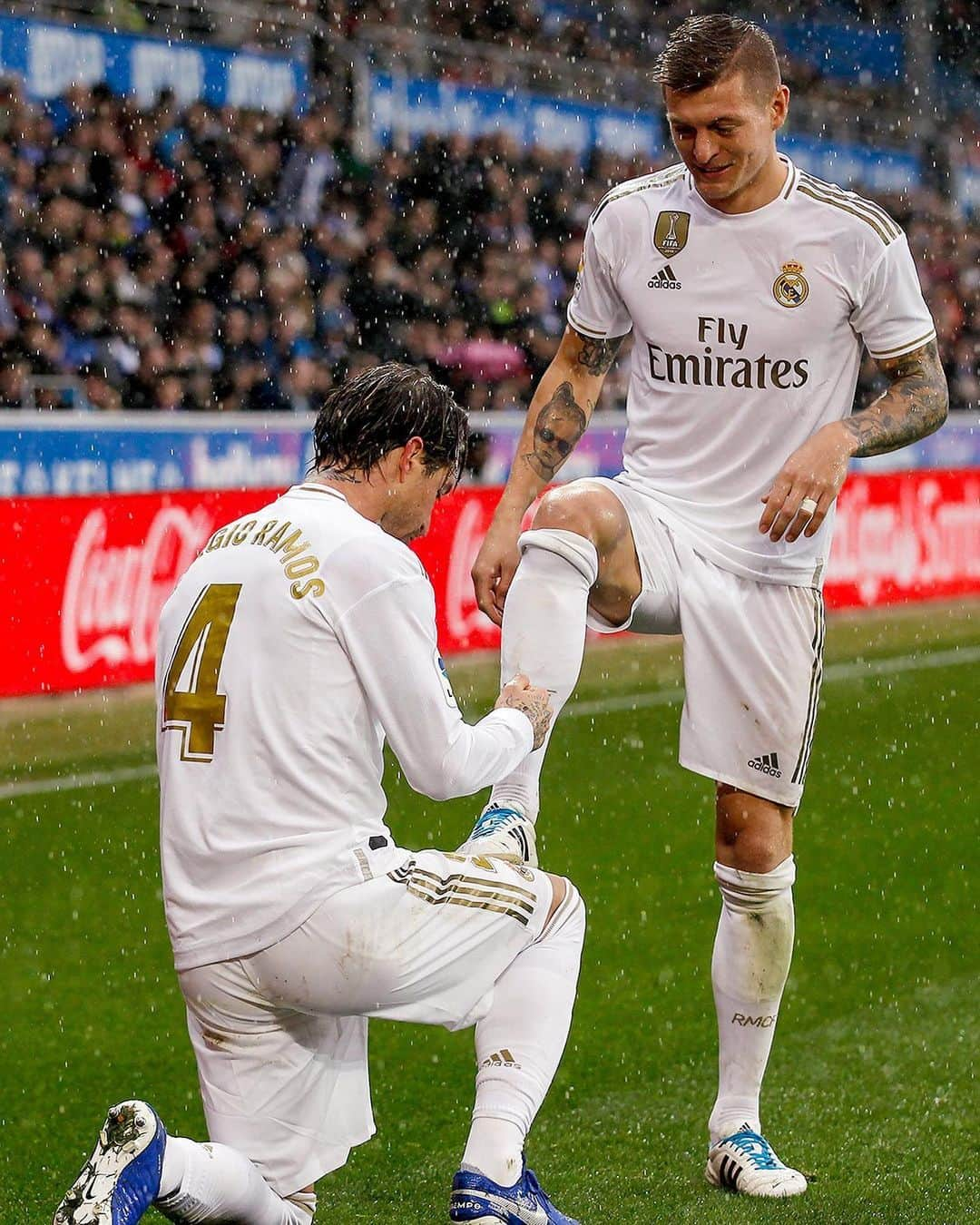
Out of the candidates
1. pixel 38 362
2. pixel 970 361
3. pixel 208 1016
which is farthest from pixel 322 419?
pixel 970 361

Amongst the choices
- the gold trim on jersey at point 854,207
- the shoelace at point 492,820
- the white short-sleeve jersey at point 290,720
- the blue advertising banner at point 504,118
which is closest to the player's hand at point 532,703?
the shoelace at point 492,820

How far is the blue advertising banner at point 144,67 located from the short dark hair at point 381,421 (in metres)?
9.72

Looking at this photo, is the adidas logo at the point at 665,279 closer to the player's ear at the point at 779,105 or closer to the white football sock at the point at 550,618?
the player's ear at the point at 779,105

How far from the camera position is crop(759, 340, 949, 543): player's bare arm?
3461mm

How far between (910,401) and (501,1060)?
165 centimetres

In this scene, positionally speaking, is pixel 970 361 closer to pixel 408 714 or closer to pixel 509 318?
pixel 509 318

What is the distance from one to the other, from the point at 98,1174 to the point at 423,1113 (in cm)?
182

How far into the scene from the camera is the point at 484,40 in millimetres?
18297

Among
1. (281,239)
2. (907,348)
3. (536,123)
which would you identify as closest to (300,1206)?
(907,348)

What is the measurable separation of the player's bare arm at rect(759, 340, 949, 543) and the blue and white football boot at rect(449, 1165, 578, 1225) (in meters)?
1.29

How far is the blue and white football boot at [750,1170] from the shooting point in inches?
146

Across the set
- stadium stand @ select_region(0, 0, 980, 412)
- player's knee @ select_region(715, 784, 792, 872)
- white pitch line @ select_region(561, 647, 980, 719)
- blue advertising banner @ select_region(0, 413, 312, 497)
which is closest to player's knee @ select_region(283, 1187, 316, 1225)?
player's knee @ select_region(715, 784, 792, 872)

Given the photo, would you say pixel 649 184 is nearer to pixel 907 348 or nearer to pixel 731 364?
pixel 731 364

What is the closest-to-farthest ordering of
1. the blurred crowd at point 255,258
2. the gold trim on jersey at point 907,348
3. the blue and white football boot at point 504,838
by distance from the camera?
the blue and white football boot at point 504,838
the gold trim on jersey at point 907,348
the blurred crowd at point 255,258
